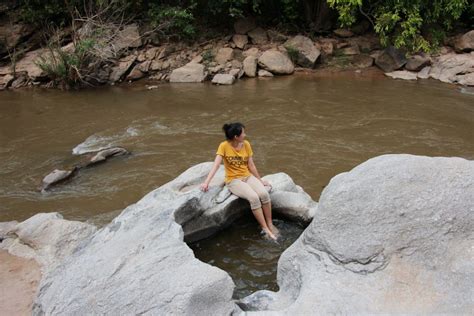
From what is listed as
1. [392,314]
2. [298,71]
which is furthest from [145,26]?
[392,314]

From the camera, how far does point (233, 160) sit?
519 centimetres

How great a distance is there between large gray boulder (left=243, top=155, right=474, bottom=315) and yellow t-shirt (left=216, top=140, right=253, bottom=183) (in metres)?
1.49

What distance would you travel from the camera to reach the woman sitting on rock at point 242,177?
197 inches

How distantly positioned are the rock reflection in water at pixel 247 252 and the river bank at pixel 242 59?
8.43 m

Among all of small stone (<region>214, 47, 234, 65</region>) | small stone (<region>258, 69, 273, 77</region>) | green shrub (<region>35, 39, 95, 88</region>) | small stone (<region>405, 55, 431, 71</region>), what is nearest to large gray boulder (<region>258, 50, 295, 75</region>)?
small stone (<region>258, 69, 273, 77</region>)

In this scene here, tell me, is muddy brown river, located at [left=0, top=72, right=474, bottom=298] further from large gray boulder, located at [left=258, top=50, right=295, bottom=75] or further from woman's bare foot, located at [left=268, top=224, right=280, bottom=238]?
woman's bare foot, located at [left=268, top=224, right=280, bottom=238]

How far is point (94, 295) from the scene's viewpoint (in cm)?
353

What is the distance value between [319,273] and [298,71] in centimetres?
1117

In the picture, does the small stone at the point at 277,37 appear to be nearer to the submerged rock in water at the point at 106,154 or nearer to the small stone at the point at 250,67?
the small stone at the point at 250,67

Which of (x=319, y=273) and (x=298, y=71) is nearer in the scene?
(x=319, y=273)

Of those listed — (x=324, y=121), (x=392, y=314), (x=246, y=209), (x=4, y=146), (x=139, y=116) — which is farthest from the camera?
(x=139, y=116)

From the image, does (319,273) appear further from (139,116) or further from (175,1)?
(175,1)

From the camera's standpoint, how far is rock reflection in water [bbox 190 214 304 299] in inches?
173

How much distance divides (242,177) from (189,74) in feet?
29.6
